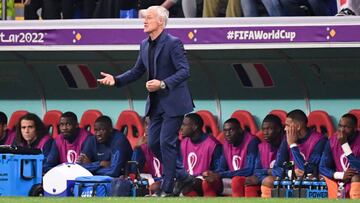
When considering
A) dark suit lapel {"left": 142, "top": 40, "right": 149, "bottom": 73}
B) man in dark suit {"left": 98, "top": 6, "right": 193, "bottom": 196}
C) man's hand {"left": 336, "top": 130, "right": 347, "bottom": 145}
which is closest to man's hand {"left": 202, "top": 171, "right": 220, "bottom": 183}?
man's hand {"left": 336, "top": 130, "right": 347, "bottom": 145}

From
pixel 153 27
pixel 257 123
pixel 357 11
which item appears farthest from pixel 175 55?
pixel 257 123

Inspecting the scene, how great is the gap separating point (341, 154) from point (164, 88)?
12.1ft

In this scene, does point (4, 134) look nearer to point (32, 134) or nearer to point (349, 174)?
point (32, 134)

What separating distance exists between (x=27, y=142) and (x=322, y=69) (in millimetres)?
3995

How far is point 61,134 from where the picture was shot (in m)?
18.4

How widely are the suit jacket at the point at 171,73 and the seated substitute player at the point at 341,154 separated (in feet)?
9.83

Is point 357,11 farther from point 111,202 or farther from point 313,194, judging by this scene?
point 111,202

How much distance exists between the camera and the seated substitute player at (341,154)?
15.9 m

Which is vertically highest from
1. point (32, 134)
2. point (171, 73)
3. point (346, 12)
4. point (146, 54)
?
point (346, 12)

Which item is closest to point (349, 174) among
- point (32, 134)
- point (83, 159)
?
point (83, 159)

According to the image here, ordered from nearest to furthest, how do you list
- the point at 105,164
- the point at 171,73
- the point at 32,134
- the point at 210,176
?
the point at 171,73 → the point at 210,176 → the point at 105,164 → the point at 32,134

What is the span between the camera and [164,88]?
43.6 feet

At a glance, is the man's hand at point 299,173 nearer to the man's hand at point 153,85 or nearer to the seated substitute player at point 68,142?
the man's hand at point 153,85

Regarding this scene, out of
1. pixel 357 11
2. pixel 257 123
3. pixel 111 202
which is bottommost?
pixel 111 202
